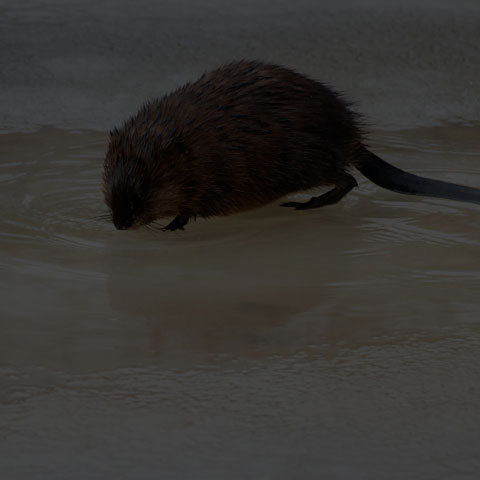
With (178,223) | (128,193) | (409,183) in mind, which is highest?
(409,183)

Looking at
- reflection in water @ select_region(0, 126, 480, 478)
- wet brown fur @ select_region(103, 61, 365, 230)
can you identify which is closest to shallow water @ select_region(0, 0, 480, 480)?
reflection in water @ select_region(0, 126, 480, 478)

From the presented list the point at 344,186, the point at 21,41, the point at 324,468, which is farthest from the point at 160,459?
the point at 21,41

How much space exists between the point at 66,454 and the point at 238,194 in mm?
2188

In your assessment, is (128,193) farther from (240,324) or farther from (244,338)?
(244,338)

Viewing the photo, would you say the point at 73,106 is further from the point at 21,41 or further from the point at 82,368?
the point at 82,368

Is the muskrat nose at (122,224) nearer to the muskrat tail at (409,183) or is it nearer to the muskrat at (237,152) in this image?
the muskrat at (237,152)

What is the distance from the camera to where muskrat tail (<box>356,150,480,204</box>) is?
14.5 ft

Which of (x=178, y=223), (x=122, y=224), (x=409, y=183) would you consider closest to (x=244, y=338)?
(x=122, y=224)

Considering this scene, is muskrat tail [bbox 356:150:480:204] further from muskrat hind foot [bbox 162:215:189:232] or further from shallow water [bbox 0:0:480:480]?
muskrat hind foot [bbox 162:215:189:232]

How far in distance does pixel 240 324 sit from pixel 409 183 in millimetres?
1685

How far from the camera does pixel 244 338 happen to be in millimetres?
3070

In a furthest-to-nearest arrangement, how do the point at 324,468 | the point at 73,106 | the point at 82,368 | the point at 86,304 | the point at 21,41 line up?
the point at 21,41 < the point at 73,106 < the point at 86,304 < the point at 82,368 < the point at 324,468

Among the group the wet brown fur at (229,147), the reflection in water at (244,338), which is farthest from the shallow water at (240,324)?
the wet brown fur at (229,147)

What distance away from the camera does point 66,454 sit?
7.86ft
